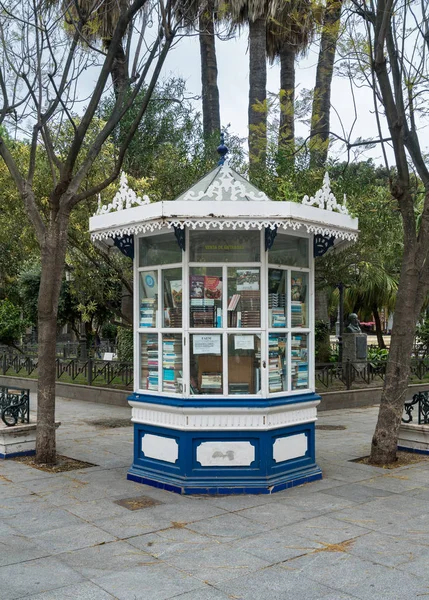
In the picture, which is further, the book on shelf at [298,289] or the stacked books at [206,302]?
the book on shelf at [298,289]

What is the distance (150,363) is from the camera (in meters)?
7.73

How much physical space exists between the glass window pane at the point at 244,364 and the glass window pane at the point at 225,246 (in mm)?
933

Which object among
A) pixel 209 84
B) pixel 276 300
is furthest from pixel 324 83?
pixel 276 300

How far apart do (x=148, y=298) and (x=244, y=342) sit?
140 centimetres

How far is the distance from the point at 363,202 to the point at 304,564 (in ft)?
32.4

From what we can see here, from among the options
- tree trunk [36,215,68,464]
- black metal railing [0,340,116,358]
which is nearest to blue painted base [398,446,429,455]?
tree trunk [36,215,68,464]

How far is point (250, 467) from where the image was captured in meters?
7.12

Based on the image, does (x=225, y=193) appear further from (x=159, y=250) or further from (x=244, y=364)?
(x=244, y=364)

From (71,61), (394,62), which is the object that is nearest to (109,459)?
(71,61)

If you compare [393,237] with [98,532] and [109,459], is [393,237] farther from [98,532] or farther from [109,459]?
[98,532]

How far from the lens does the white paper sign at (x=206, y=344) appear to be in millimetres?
7254

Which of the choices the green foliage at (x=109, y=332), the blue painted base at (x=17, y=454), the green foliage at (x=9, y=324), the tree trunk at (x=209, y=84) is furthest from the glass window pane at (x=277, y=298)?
the green foliage at (x=109, y=332)

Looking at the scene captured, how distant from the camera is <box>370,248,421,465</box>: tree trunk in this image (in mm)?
8383

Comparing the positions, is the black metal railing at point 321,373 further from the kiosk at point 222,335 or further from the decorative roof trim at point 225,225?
the decorative roof trim at point 225,225
